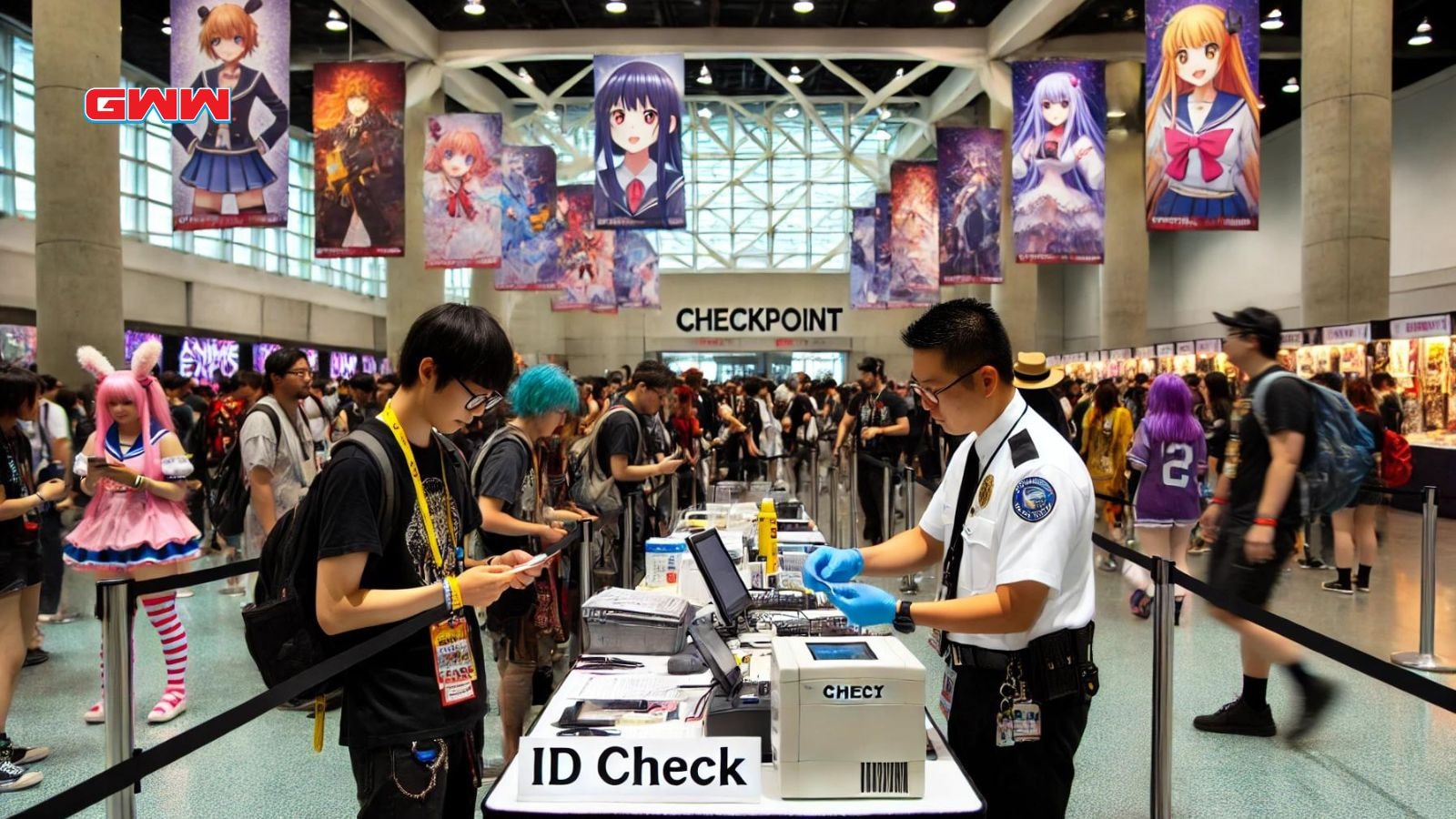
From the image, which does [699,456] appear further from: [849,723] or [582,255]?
[582,255]

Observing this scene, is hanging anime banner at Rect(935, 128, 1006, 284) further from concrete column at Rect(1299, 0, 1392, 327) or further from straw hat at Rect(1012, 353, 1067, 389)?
straw hat at Rect(1012, 353, 1067, 389)

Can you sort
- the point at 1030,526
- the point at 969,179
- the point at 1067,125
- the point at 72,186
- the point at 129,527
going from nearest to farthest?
the point at 1030,526
the point at 129,527
the point at 72,186
the point at 1067,125
the point at 969,179

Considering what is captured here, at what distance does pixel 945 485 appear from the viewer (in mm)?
2826

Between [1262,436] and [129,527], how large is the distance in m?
5.61

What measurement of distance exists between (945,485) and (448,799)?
1.52 meters

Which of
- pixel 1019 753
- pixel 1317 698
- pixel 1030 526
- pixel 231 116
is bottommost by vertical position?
pixel 1317 698

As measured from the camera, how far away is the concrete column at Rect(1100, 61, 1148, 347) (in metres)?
24.1

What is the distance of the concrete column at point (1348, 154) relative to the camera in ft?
43.2

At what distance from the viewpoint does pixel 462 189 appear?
663 inches

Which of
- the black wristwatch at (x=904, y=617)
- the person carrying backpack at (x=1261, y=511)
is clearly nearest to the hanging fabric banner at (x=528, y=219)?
the person carrying backpack at (x=1261, y=511)

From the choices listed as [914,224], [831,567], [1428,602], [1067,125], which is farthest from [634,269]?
[831,567]

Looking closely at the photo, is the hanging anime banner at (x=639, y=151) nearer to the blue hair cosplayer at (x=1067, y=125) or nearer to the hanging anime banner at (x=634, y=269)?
the blue hair cosplayer at (x=1067, y=125)

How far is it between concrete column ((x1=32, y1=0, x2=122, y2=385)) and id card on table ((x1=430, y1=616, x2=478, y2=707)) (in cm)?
1154

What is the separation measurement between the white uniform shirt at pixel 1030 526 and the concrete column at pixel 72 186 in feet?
40.0
